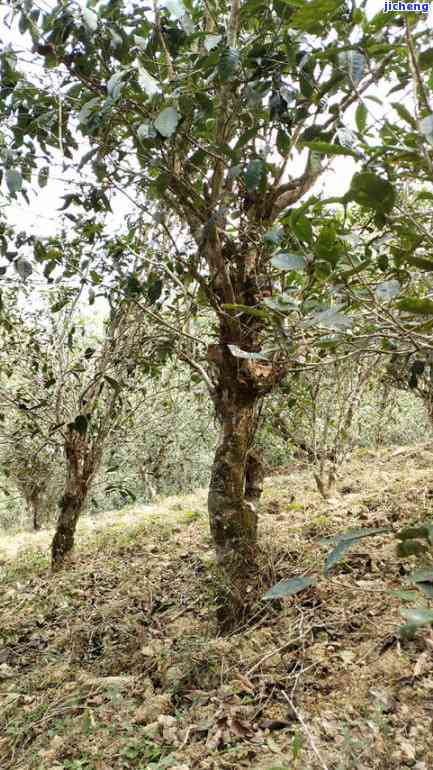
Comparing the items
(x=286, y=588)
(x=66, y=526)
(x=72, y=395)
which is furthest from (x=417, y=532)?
(x=66, y=526)

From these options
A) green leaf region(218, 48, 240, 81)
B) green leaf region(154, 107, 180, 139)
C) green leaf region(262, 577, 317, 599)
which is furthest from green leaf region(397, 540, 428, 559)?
green leaf region(218, 48, 240, 81)

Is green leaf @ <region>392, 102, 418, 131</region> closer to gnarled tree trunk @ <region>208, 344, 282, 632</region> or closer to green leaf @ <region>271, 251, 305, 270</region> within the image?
green leaf @ <region>271, 251, 305, 270</region>

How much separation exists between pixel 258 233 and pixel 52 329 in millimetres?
3527

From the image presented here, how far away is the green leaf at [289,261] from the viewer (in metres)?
1.23

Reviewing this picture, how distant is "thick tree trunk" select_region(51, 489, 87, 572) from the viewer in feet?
15.5

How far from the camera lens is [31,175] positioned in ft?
8.21

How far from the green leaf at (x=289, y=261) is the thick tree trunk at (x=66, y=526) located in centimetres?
395

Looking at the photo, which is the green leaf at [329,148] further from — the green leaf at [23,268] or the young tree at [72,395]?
the young tree at [72,395]

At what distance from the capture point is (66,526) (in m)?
4.80

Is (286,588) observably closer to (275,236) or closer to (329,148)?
(329,148)

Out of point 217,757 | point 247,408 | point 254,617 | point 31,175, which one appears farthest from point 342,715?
point 31,175

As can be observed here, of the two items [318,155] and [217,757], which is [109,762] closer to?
[217,757]

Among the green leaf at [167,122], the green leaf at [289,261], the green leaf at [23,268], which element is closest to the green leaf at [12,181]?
the green leaf at [23,268]

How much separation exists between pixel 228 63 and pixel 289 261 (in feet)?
2.57
